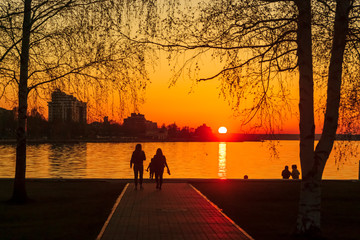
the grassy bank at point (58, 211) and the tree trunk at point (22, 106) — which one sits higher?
the tree trunk at point (22, 106)

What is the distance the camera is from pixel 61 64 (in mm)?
18406

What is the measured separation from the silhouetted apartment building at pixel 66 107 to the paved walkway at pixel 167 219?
126 inches

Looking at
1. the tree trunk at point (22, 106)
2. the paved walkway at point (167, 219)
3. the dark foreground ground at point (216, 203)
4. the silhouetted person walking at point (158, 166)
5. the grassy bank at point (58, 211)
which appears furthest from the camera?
the silhouetted person walking at point (158, 166)

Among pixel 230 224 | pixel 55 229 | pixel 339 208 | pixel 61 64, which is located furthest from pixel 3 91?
pixel 339 208

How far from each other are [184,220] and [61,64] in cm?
698

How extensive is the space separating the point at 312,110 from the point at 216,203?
7496mm

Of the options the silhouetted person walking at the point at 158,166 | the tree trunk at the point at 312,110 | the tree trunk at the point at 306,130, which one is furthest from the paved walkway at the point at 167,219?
the silhouetted person walking at the point at 158,166

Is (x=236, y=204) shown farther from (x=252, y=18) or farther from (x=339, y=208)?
(x=252, y=18)

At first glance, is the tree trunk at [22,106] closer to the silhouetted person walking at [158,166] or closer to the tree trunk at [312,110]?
the silhouetted person walking at [158,166]

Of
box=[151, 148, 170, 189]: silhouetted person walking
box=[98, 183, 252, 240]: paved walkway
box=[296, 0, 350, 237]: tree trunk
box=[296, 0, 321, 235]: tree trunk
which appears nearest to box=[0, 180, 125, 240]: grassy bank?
box=[98, 183, 252, 240]: paved walkway

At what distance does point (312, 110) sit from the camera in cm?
1375

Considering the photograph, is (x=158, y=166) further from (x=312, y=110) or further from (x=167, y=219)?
(x=312, y=110)

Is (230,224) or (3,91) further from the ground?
(3,91)

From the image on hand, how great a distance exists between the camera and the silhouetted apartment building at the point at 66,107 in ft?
55.2
